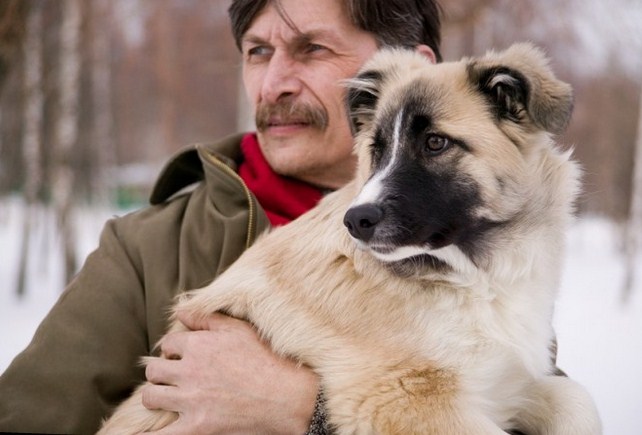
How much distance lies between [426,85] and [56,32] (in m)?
6.50

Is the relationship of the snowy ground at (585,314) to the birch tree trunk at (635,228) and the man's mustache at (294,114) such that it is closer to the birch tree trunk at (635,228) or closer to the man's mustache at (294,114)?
the birch tree trunk at (635,228)

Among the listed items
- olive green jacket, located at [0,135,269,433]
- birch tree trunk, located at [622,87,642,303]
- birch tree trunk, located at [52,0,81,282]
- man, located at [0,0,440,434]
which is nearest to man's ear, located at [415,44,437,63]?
man, located at [0,0,440,434]

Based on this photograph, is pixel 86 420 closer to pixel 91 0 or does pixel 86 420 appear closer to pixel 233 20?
pixel 233 20

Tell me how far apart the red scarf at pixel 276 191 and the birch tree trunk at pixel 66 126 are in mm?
5546

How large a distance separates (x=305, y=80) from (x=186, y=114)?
481 inches

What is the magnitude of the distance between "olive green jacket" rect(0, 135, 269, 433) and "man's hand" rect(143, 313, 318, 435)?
25 centimetres

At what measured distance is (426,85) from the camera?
208 cm

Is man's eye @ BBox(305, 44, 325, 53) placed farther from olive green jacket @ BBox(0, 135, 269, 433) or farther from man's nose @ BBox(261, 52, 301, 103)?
olive green jacket @ BBox(0, 135, 269, 433)

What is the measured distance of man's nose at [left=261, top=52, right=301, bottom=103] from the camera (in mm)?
2512

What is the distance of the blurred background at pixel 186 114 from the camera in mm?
6141

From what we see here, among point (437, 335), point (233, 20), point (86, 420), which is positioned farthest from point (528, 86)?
point (86, 420)

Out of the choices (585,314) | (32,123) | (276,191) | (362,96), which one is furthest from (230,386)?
(32,123)

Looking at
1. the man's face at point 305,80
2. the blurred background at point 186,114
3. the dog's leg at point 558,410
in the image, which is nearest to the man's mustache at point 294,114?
the man's face at point 305,80

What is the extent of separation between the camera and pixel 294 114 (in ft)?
8.37
